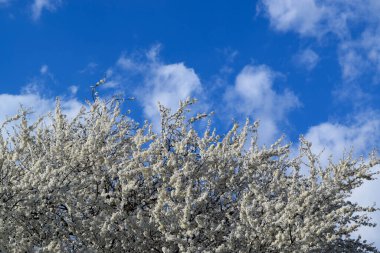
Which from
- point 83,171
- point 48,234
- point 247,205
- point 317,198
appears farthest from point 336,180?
point 48,234

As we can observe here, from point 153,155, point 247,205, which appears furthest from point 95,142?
point 247,205

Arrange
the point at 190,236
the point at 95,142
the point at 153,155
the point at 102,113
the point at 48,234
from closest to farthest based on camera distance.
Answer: the point at 190,236 < the point at 48,234 < the point at 95,142 < the point at 153,155 < the point at 102,113

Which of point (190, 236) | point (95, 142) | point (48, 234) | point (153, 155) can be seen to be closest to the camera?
point (190, 236)

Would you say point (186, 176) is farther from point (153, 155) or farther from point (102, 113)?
point (102, 113)

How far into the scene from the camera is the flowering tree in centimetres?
1162

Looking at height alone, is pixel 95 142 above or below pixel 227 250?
above

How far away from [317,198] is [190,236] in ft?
11.1

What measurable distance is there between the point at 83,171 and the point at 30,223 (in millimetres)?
1972

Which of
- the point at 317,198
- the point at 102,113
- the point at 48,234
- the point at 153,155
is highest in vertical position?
the point at 102,113

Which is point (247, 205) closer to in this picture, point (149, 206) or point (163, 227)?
point (163, 227)

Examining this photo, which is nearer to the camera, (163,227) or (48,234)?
(163,227)

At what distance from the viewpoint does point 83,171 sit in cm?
1391

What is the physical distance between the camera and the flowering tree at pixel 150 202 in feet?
38.1

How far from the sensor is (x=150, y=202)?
46.5ft
